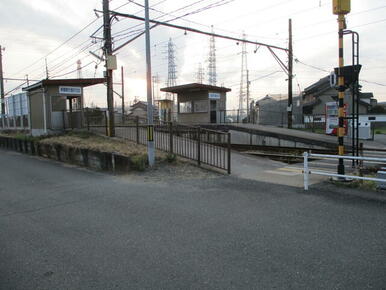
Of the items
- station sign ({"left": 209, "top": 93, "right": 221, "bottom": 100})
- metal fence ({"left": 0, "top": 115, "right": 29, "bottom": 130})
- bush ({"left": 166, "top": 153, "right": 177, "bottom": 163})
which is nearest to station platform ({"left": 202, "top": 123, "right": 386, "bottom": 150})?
station sign ({"left": 209, "top": 93, "right": 221, "bottom": 100})

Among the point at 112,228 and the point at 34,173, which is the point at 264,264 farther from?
the point at 34,173

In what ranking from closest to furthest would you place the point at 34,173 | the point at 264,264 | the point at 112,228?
the point at 264,264
the point at 112,228
the point at 34,173

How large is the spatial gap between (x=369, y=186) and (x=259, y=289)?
5.25 meters

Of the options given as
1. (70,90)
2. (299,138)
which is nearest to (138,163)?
(299,138)

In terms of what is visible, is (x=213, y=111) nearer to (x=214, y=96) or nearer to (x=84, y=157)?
(x=214, y=96)

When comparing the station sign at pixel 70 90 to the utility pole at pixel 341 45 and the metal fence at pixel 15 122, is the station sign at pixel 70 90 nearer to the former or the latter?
the metal fence at pixel 15 122

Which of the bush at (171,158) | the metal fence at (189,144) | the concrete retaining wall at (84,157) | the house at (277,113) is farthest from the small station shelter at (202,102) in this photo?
the bush at (171,158)

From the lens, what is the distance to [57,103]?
61.1 feet

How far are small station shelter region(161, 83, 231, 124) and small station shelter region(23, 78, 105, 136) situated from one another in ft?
29.6

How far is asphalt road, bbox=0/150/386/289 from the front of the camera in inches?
125

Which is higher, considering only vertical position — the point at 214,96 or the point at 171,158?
the point at 214,96

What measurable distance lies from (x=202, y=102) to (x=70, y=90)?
1123 cm

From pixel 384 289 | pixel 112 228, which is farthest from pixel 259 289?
pixel 112 228

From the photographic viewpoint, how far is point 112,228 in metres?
4.77
